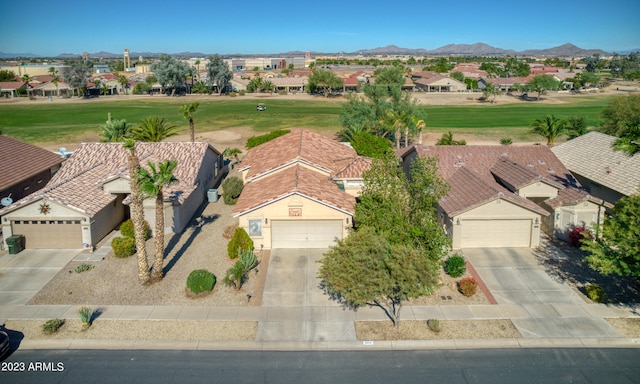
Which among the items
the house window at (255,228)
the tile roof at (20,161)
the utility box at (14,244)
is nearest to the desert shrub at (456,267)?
the house window at (255,228)

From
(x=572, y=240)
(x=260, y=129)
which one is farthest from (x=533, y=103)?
(x=572, y=240)

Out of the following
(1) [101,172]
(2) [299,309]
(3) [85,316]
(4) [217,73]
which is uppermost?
(4) [217,73]

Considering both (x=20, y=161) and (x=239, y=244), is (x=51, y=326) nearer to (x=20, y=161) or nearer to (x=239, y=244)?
(x=239, y=244)

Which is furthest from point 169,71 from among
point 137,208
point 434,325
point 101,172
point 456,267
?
point 434,325

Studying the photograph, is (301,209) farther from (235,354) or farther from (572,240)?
(572,240)

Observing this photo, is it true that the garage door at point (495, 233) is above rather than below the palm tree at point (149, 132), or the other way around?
below

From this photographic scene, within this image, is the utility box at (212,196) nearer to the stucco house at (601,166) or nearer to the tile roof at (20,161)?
the tile roof at (20,161)
